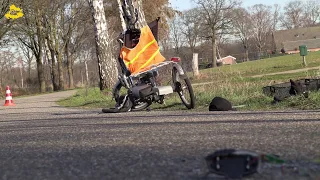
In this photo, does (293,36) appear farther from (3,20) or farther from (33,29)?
(3,20)

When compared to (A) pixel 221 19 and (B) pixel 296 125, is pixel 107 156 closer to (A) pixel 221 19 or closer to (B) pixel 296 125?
(B) pixel 296 125

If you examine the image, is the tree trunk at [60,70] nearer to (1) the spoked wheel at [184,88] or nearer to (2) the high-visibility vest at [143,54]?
(2) the high-visibility vest at [143,54]

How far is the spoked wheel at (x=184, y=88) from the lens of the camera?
26.0ft

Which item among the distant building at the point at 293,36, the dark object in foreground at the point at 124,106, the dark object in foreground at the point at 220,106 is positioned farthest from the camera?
the distant building at the point at 293,36

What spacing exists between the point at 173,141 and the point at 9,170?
4.91 ft

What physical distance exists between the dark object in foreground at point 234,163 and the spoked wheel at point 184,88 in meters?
5.54

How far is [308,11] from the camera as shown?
11962 cm

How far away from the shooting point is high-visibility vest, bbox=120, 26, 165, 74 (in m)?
8.02

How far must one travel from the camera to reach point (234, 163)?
91.7 inches

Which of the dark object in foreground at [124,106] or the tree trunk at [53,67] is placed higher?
the tree trunk at [53,67]

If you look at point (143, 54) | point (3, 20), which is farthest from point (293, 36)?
point (143, 54)

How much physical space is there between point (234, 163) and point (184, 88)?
18.9ft

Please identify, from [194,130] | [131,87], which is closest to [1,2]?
[131,87]

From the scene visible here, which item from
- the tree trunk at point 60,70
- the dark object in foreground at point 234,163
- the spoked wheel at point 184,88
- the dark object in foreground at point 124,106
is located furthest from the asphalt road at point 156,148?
the tree trunk at point 60,70
